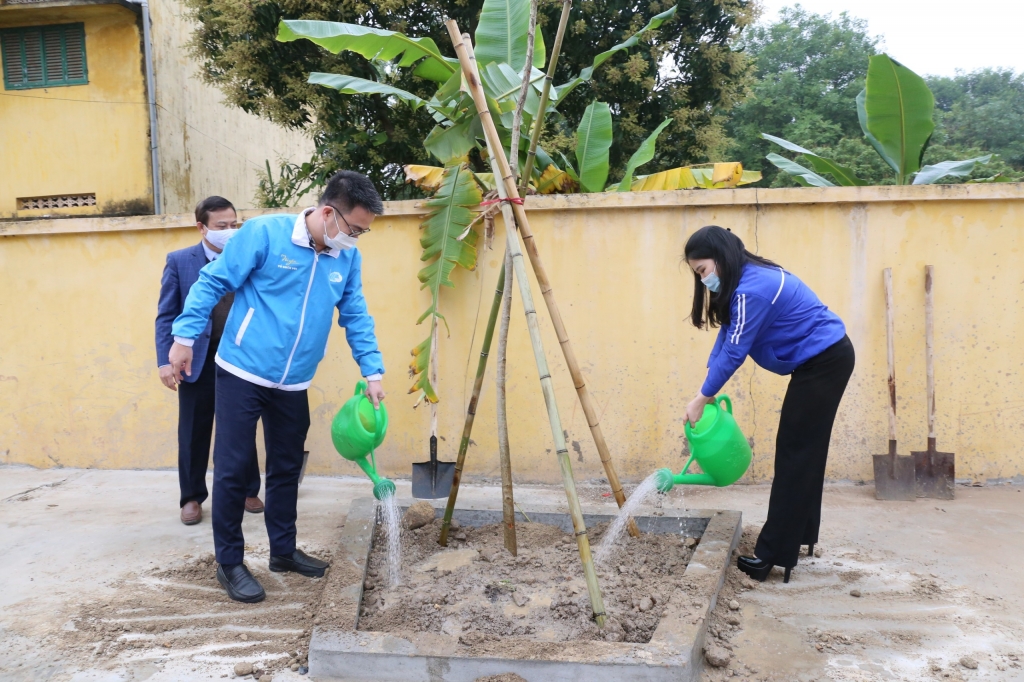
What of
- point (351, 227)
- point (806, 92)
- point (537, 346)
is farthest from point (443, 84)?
point (806, 92)

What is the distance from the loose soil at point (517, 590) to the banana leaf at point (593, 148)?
3.21m

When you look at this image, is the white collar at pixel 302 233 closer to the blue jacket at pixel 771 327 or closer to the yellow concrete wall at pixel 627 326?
the blue jacket at pixel 771 327

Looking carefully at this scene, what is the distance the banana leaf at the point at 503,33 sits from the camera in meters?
5.31

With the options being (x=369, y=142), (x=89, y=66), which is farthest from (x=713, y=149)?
(x=89, y=66)

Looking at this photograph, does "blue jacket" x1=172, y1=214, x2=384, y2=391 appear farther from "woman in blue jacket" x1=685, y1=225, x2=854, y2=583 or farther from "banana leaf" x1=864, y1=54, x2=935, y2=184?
"banana leaf" x1=864, y1=54, x2=935, y2=184

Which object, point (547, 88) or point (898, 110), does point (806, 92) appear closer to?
point (898, 110)

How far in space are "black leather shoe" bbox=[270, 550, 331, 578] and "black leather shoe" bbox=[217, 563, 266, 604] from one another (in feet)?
0.60

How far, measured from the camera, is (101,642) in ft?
9.77

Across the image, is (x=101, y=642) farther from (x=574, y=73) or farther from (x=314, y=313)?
(x=574, y=73)

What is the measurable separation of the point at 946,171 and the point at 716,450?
164 inches

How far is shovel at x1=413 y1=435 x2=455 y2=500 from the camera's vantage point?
5.01 m

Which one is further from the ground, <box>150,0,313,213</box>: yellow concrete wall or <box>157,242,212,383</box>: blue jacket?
<box>150,0,313,213</box>: yellow concrete wall

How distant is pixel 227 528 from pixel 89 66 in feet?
22.6

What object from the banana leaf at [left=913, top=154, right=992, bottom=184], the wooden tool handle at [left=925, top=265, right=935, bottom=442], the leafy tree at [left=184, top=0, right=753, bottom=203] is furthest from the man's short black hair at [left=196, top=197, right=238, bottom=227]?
the banana leaf at [left=913, top=154, right=992, bottom=184]
